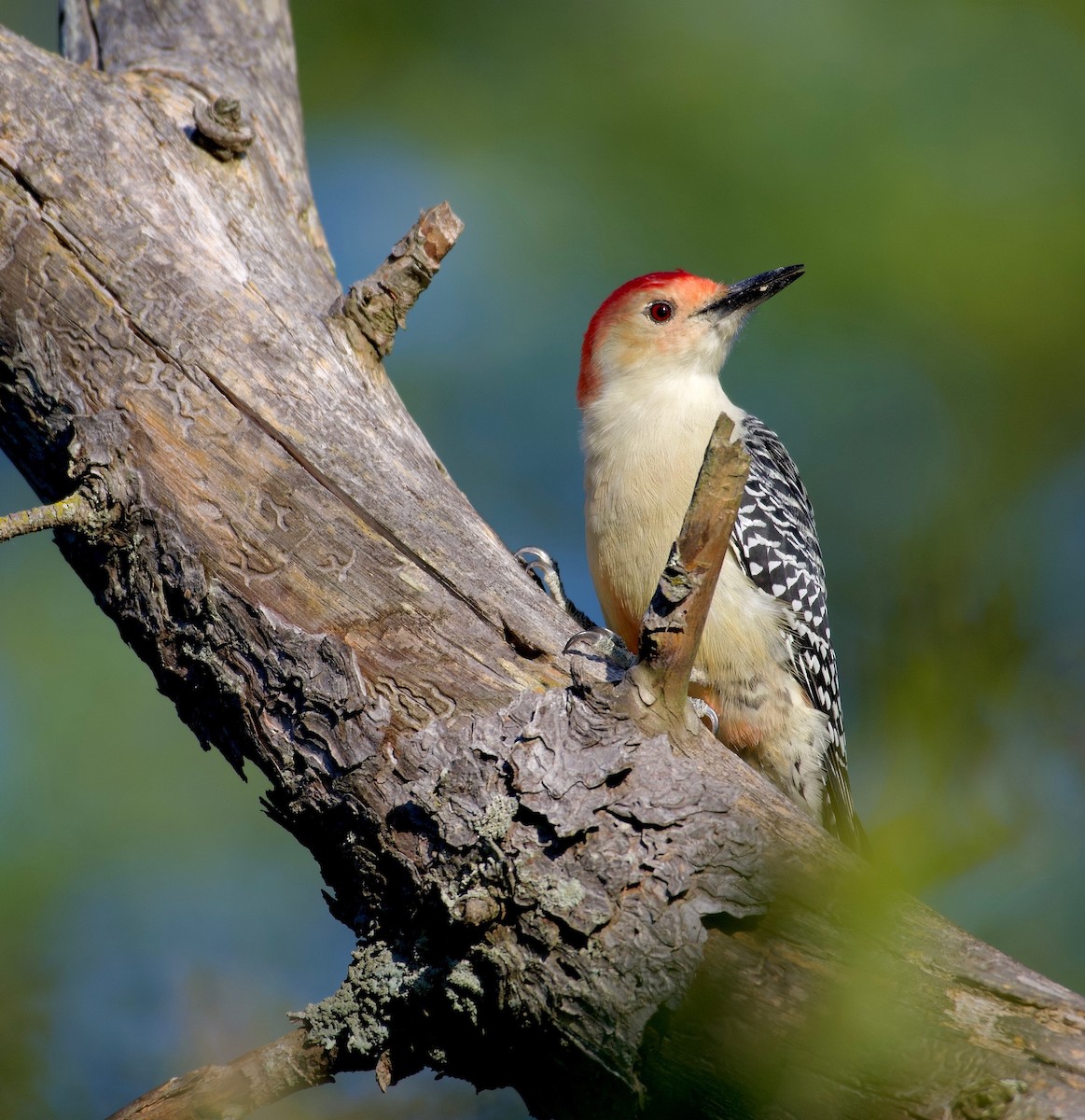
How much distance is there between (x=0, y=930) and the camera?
4.89 meters

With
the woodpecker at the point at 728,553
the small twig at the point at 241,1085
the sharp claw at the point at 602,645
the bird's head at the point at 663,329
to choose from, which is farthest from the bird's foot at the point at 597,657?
the bird's head at the point at 663,329

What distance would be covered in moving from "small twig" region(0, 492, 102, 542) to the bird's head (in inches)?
125

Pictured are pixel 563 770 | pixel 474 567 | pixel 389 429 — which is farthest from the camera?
pixel 389 429

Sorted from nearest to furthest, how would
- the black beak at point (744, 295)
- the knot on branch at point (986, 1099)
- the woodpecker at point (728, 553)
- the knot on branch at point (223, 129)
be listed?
the knot on branch at point (986, 1099)
the knot on branch at point (223, 129)
the black beak at point (744, 295)
the woodpecker at point (728, 553)

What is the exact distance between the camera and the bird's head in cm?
566

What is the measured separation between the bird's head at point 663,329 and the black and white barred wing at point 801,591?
2.29ft

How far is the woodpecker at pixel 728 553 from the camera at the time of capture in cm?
486

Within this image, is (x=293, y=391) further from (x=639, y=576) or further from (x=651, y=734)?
(x=639, y=576)

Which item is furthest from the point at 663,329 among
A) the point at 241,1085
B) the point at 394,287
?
the point at 241,1085

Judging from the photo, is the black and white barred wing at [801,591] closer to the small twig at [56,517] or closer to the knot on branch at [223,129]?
the knot on branch at [223,129]

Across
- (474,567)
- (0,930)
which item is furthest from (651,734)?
(0,930)

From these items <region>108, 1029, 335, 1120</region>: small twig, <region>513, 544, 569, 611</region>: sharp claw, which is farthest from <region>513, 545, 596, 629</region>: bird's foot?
<region>108, 1029, 335, 1120</region>: small twig

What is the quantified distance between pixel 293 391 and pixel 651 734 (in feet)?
5.16

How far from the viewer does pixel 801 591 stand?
5203mm
